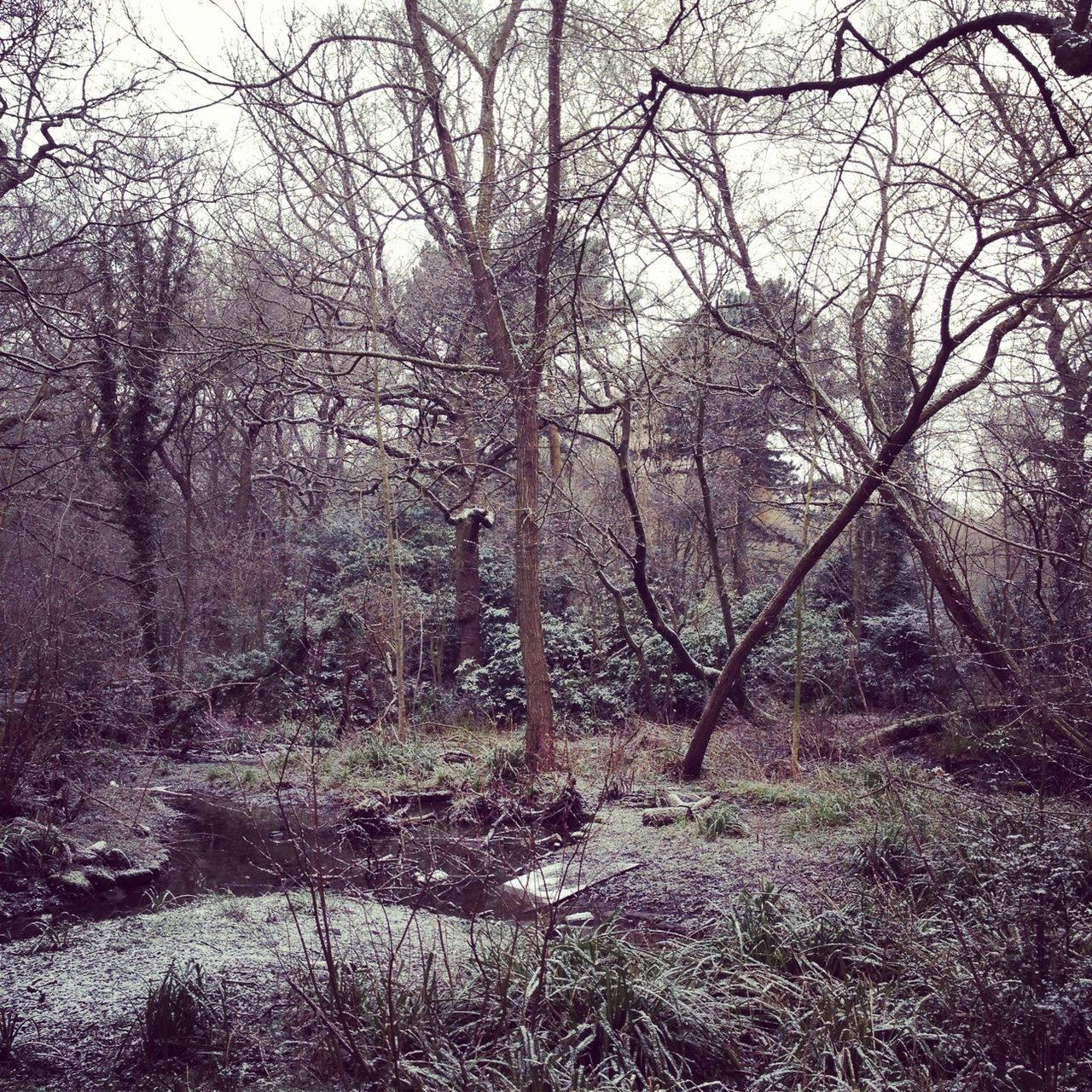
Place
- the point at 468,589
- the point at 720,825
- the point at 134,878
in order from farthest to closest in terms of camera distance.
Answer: the point at 468,589, the point at 720,825, the point at 134,878

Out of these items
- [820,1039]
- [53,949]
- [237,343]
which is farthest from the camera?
[237,343]

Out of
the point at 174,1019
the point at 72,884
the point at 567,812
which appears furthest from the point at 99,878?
the point at 567,812

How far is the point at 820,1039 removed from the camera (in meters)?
3.65

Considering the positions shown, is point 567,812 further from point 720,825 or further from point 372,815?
point 372,815

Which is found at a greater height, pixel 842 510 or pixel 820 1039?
pixel 842 510

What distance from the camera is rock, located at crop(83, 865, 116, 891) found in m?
7.22

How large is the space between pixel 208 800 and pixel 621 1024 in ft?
26.8

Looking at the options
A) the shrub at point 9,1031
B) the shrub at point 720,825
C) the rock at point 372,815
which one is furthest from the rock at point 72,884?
the shrub at point 720,825

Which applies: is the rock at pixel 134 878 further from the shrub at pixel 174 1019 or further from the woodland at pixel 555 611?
the shrub at pixel 174 1019

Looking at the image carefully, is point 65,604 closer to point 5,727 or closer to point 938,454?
point 5,727

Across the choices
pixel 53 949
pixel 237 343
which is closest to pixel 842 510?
pixel 237 343

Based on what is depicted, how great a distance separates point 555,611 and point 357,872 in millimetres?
9745

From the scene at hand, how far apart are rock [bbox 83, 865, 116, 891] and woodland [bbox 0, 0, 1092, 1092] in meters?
0.06

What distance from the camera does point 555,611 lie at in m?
16.8
